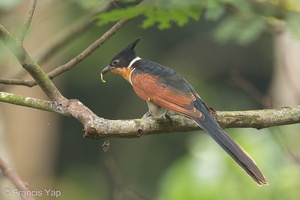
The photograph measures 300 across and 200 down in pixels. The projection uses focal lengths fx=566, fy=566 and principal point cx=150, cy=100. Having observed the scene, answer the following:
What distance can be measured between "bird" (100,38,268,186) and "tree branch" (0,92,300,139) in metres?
0.08

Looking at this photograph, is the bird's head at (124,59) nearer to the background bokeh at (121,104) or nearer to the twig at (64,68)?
the twig at (64,68)

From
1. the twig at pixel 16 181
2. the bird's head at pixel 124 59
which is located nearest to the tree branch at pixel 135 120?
the bird's head at pixel 124 59

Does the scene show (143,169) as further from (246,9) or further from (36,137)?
(246,9)

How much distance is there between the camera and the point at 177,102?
3.37m

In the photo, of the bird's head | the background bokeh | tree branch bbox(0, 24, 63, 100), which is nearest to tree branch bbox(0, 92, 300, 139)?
tree branch bbox(0, 24, 63, 100)

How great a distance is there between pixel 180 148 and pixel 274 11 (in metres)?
10.2

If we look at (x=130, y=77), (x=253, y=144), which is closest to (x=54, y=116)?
(x=253, y=144)

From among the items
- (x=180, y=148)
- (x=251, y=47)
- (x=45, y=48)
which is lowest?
(x=180, y=148)

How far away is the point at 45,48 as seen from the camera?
4395mm

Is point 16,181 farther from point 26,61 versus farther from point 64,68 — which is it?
point 64,68

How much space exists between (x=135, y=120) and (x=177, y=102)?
0.50 m

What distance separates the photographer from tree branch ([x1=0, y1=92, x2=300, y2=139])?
2836 millimetres

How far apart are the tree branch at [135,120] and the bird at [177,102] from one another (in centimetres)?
8

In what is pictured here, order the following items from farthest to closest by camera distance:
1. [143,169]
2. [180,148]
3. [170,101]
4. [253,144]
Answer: [180,148] → [143,169] → [253,144] → [170,101]
